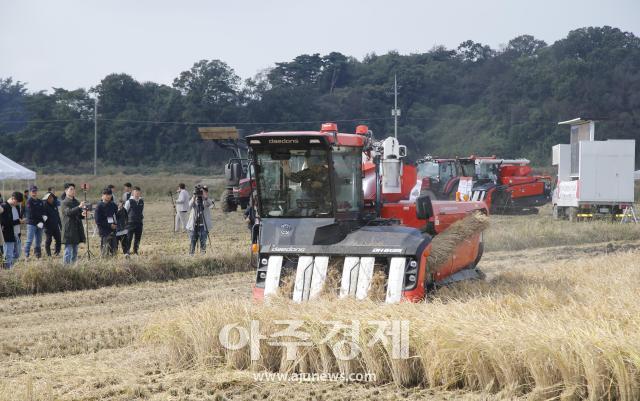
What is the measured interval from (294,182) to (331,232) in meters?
0.77

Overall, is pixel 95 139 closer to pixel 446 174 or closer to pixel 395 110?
pixel 395 110

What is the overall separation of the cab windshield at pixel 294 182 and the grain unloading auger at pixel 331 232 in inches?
0.5

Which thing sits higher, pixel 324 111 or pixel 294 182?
pixel 324 111

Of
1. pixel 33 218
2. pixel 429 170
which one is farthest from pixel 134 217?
pixel 429 170

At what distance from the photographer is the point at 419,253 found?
8.52 metres

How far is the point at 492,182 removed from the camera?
28.3 meters

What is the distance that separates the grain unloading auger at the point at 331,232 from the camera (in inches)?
335

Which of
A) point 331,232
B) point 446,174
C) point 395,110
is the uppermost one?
point 395,110

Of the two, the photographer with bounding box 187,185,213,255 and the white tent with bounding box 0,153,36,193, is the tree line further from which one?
the photographer with bounding box 187,185,213,255

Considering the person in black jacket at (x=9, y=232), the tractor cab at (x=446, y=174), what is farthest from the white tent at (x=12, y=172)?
the tractor cab at (x=446, y=174)

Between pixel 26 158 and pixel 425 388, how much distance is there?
47.9 metres

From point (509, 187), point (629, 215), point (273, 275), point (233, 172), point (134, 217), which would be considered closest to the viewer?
point (273, 275)

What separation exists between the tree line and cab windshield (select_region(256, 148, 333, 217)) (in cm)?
3860

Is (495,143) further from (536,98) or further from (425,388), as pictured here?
(425,388)
